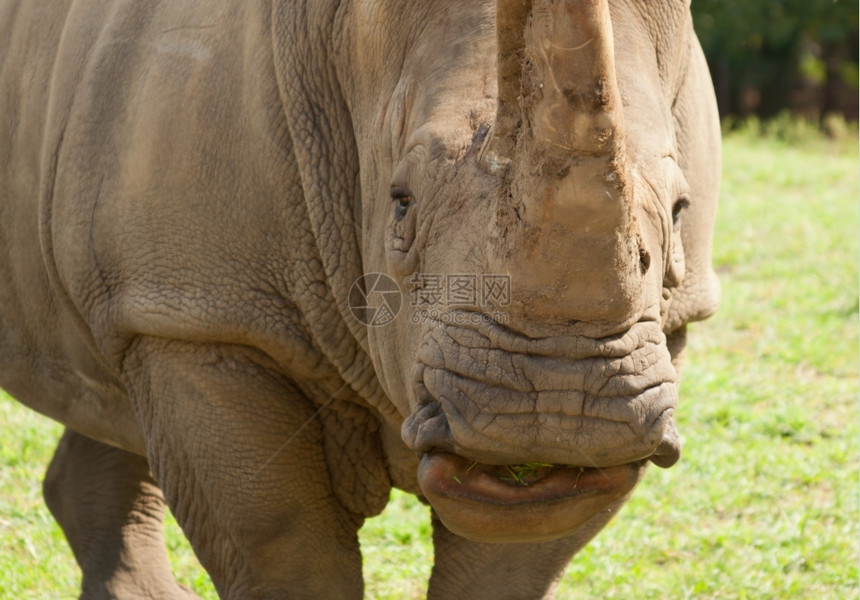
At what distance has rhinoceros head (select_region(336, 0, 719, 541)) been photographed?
94.7 inches

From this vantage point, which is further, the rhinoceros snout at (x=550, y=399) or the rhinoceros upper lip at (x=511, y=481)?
the rhinoceros upper lip at (x=511, y=481)

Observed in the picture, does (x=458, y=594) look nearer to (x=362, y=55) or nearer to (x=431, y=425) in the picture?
(x=431, y=425)

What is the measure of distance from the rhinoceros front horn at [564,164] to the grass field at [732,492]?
2.51 meters

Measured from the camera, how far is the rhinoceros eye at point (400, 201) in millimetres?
2874

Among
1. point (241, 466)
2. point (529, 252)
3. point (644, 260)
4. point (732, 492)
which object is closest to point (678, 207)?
point (644, 260)

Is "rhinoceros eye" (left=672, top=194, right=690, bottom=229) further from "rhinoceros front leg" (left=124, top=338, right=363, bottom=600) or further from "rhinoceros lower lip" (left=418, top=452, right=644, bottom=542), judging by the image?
"rhinoceros front leg" (left=124, top=338, right=363, bottom=600)

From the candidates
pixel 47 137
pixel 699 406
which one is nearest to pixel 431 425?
pixel 47 137

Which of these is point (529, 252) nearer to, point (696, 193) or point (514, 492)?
point (514, 492)

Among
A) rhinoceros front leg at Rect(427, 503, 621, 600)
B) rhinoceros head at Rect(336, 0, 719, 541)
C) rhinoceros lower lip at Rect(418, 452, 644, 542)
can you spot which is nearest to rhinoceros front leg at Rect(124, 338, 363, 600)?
rhinoceros front leg at Rect(427, 503, 621, 600)

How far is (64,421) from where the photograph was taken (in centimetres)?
415

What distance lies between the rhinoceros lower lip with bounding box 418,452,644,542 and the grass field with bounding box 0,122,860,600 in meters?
2.19

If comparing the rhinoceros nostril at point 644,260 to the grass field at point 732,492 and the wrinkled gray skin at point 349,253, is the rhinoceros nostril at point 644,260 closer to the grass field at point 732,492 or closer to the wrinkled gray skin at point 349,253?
the wrinkled gray skin at point 349,253

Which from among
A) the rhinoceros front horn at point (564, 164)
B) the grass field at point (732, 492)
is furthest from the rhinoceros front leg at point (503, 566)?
the rhinoceros front horn at point (564, 164)

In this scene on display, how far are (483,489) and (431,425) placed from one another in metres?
0.17
